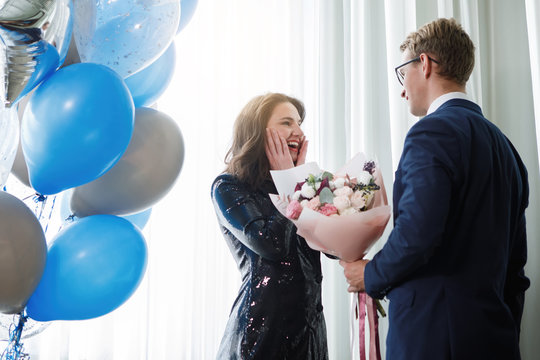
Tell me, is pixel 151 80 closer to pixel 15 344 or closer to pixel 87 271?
pixel 87 271

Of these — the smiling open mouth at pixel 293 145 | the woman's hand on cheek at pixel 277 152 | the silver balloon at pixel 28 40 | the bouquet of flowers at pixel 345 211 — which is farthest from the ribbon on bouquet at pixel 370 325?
the silver balloon at pixel 28 40

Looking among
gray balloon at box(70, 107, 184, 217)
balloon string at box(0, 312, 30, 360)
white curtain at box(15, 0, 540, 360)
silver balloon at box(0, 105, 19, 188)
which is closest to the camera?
silver balloon at box(0, 105, 19, 188)

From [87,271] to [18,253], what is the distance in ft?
0.72

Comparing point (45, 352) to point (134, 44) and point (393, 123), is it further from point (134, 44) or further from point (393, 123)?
point (393, 123)

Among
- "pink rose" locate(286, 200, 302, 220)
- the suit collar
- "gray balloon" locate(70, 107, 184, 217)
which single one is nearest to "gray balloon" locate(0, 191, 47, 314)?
"gray balloon" locate(70, 107, 184, 217)

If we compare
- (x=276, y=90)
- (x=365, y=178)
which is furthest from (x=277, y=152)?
(x=276, y=90)

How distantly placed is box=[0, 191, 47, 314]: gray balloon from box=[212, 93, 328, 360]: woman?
0.56 meters

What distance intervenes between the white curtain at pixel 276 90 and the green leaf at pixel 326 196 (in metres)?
1.11

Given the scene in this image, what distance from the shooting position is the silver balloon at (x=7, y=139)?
117 centimetres

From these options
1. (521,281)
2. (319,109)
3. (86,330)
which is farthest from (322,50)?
(86,330)

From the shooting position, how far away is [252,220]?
1462mm

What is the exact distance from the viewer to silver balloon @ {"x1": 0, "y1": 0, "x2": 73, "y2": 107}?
1061mm

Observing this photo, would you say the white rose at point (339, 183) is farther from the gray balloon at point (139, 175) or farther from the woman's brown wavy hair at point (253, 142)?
the gray balloon at point (139, 175)

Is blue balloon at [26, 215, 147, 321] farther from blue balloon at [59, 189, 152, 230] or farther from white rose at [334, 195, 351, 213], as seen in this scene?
white rose at [334, 195, 351, 213]
